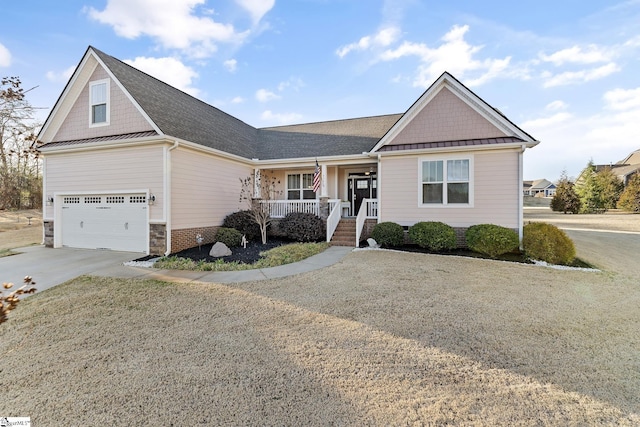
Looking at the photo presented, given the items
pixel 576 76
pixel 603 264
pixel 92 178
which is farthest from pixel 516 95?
pixel 92 178

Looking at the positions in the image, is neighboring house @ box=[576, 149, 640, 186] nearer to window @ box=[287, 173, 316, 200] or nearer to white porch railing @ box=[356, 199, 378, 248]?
white porch railing @ box=[356, 199, 378, 248]

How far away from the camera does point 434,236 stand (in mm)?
10258

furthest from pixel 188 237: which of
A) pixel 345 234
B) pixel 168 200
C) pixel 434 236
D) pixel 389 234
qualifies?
pixel 434 236

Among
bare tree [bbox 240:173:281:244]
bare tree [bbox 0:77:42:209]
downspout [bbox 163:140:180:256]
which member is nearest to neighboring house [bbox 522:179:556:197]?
bare tree [bbox 240:173:281:244]

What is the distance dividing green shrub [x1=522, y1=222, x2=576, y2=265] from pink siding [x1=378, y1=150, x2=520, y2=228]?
1.28 m

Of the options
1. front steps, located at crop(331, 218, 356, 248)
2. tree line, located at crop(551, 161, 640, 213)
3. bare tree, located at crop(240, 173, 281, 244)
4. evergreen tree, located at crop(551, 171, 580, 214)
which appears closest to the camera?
front steps, located at crop(331, 218, 356, 248)

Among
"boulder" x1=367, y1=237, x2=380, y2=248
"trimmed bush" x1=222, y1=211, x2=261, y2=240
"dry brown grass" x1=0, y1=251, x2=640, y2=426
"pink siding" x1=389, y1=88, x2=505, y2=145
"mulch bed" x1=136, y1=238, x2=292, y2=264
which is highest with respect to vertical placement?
"pink siding" x1=389, y1=88, x2=505, y2=145

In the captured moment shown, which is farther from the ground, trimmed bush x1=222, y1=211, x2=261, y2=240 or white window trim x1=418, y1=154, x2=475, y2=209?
white window trim x1=418, y1=154, x2=475, y2=209

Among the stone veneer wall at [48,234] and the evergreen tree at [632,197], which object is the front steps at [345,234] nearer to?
the stone veneer wall at [48,234]

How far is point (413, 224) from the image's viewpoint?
451 inches

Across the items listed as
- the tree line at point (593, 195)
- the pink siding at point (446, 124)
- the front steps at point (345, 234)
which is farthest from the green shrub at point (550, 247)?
the tree line at point (593, 195)

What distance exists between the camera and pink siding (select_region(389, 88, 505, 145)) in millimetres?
10820

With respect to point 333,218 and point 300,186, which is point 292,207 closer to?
point 300,186

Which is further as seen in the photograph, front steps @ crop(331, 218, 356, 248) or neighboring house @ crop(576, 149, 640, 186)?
neighboring house @ crop(576, 149, 640, 186)
